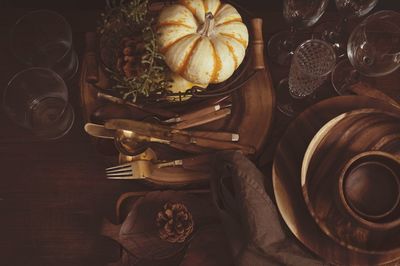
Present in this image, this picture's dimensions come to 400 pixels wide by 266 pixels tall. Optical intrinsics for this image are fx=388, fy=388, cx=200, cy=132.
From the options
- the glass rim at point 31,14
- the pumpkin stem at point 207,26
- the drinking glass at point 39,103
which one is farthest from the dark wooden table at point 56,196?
the pumpkin stem at point 207,26

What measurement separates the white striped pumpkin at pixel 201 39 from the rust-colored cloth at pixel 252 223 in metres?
0.20

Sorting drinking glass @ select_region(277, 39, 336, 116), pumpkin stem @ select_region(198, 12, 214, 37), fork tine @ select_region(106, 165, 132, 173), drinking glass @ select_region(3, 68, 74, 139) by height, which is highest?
pumpkin stem @ select_region(198, 12, 214, 37)

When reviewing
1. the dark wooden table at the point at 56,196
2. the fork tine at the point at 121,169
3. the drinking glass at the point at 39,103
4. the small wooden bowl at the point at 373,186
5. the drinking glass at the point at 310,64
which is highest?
the drinking glass at the point at 310,64

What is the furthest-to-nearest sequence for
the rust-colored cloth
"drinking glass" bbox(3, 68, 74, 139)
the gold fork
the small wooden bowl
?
"drinking glass" bbox(3, 68, 74, 139) → the gold fork → the rust-colored cloth → the small wooden bowl

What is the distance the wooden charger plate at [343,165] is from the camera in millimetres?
696

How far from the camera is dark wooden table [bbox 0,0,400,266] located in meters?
0.98

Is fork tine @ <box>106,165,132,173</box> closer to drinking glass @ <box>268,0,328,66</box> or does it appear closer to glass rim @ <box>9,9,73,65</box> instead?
glass rim @ <box>9,9,73,65</box>

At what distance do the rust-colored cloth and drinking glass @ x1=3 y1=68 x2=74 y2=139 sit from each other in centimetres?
46

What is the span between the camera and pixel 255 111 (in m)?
0.98

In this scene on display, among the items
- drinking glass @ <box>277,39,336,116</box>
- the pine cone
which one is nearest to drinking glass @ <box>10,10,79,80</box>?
the pine cone

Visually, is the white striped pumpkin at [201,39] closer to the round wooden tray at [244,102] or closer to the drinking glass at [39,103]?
the round wooden tray at [244,102]

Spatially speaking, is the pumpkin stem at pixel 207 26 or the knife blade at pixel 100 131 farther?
the knife blade at pixel 100 131

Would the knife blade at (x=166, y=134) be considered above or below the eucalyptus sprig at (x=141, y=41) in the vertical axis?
below

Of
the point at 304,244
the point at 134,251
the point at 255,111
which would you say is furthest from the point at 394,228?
the point at 134,251
